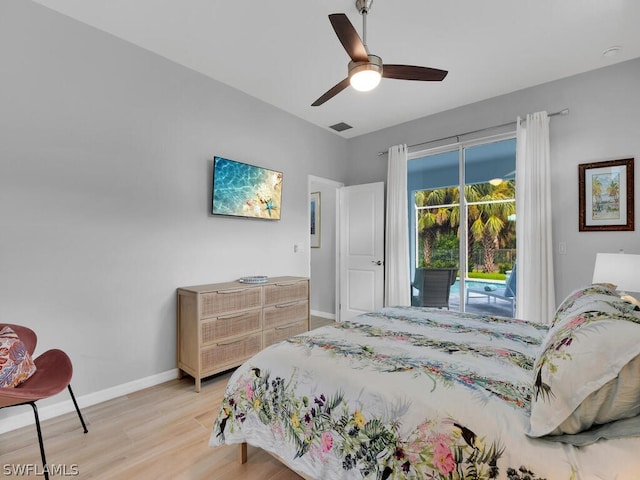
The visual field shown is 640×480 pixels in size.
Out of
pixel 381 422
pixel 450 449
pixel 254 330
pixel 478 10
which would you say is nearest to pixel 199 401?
pixel 254 330

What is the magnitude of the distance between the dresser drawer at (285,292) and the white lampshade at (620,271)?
259 centimetres

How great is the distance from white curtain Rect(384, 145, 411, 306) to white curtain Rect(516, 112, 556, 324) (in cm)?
127

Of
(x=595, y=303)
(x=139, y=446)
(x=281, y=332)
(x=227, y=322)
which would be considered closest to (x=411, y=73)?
(x=595, y=303)

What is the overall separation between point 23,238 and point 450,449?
271 cm

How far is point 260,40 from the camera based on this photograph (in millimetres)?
2539

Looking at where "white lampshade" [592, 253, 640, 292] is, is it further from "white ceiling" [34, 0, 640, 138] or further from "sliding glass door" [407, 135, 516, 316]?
"white ceiling" [34, 0, 640, 138]

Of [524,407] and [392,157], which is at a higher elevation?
[392,157]

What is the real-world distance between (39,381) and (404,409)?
200 centimetres

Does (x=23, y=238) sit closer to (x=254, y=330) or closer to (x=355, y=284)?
(x=254, y=330)

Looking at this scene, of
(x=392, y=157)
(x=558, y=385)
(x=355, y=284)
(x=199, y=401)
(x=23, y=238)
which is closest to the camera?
(x=558, y=385)

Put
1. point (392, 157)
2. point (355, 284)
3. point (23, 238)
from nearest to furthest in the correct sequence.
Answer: point (23, 238), point (392, 157), point (355, 284)

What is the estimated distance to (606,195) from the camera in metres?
2.93

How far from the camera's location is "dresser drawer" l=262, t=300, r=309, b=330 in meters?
3.17

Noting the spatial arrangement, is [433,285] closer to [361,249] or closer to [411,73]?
[361,249]
